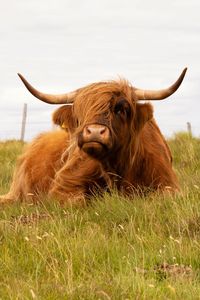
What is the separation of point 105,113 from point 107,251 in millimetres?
2362

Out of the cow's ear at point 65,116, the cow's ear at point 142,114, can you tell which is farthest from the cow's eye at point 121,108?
the cow's ear at point 65,116

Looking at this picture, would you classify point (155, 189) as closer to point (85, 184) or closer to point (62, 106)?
point (85, 184)

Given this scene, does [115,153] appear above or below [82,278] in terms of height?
above

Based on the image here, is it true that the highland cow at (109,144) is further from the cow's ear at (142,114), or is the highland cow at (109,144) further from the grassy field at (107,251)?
the grassy field at (107,251)

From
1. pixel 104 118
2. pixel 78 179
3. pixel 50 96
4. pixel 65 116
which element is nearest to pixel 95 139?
pixel 104 118

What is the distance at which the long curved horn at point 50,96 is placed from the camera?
24.0ft

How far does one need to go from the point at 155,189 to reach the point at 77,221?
158cm

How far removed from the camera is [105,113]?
6.57 meters

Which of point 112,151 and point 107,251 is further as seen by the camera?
point 112,151

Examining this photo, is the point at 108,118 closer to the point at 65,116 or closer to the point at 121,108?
the point at 121,108

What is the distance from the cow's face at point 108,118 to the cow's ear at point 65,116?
251 millimetres

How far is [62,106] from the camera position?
733 centimetres

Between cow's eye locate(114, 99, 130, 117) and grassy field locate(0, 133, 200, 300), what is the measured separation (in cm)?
99

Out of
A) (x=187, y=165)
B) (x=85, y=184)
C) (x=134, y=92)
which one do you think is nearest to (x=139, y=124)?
(x=134, y=92)
